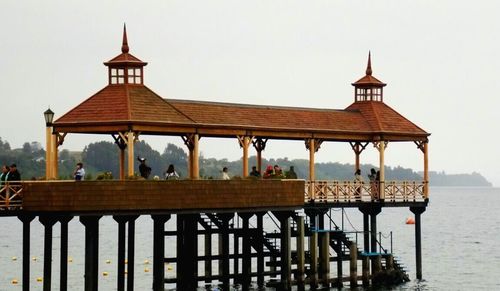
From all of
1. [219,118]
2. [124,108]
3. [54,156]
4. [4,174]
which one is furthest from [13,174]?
[219,118]

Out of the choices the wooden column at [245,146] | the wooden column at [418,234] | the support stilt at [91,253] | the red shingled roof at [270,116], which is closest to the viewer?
the support stilt at [91,253]

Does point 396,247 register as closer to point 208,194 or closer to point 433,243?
point 433,243

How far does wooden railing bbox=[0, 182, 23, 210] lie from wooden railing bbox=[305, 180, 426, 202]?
15.9 metres

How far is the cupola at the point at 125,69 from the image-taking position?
5116cm

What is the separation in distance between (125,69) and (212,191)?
628 centimetres

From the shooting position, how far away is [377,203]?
59719 mm

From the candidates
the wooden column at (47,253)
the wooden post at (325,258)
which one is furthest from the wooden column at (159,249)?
the wooden post at (325,258)

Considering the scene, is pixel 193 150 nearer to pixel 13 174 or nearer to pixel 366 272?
pixel 13 174

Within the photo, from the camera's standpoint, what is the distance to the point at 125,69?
5122 cm

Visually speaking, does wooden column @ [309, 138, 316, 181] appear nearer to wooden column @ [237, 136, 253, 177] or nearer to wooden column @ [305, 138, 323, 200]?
wooden column @ [305, 138, 323, 200]

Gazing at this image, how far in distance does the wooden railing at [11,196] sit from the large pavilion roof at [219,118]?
497 centimetres

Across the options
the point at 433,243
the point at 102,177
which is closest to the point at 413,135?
the point at 102,177

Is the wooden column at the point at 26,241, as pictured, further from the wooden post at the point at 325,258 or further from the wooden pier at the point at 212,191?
the wooden post at the point at 325,258

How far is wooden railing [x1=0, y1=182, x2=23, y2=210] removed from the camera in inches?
1735
